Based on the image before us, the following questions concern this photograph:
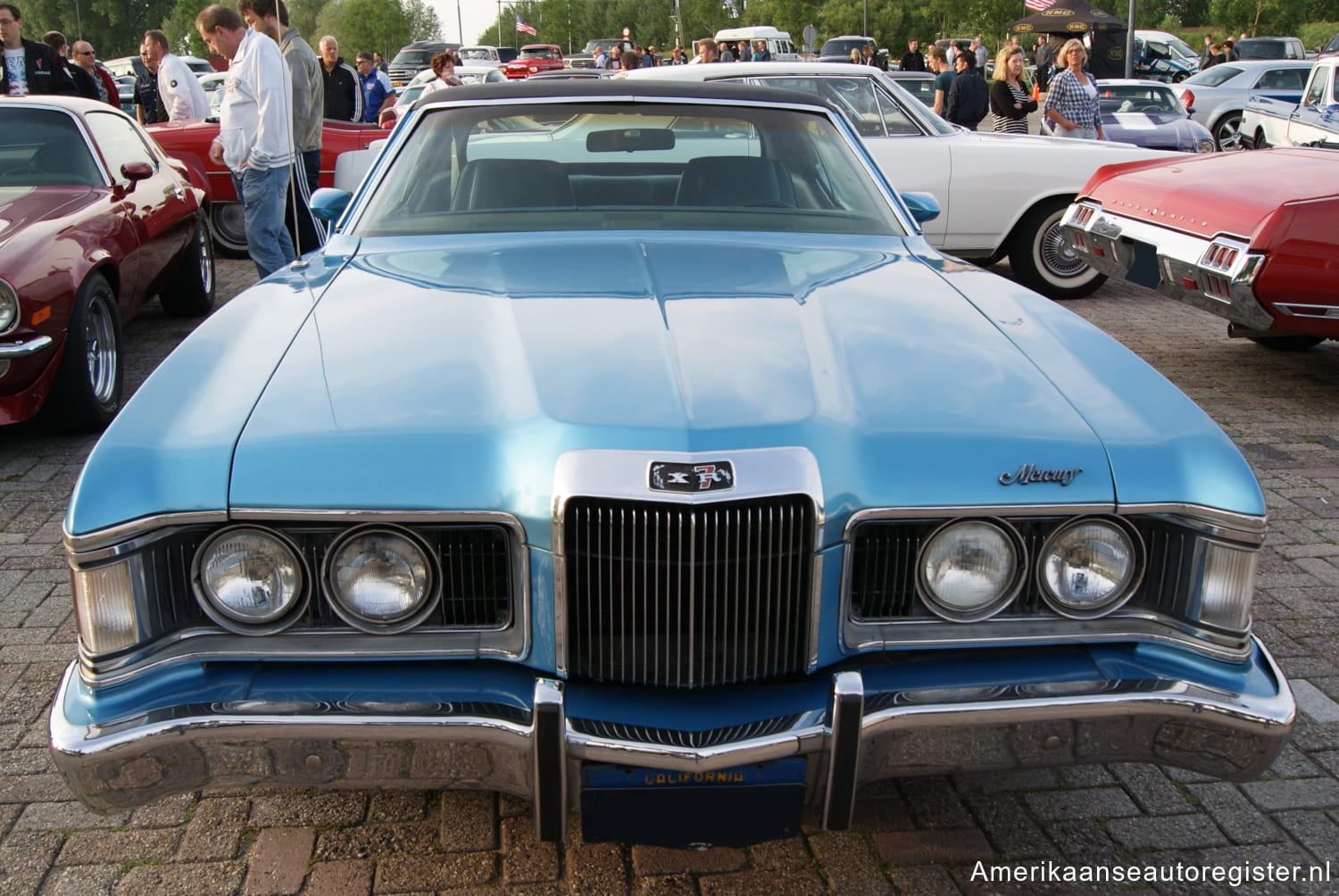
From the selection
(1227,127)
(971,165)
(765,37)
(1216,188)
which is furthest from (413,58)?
(1216,188)

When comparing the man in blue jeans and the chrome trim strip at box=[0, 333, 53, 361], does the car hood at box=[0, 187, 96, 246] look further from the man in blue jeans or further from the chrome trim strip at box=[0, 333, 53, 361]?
the man in blue jeans

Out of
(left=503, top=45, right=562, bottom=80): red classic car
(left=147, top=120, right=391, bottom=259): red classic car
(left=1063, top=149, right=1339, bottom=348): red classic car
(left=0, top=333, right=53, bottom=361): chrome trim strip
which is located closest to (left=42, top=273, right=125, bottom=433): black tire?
(left=0, top=333, right=53, bottom=361): chrome trim strip

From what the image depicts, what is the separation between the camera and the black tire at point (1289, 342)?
23.0 feet

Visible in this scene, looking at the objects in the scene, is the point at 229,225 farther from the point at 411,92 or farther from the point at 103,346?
the point at 411,92

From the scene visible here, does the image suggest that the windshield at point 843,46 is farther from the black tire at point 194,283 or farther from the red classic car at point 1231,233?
the black tire at point 194,283

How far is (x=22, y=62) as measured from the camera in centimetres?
886

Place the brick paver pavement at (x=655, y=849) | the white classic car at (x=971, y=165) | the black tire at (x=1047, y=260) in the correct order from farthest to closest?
1. the black tire at (x=1047, y=260)
2. the white classic car at (x=971, y=165)
3. the brick paver pavement at (x=655, y=849)

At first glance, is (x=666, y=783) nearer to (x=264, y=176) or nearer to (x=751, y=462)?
(x=751, y=462)

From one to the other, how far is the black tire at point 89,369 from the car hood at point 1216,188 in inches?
207

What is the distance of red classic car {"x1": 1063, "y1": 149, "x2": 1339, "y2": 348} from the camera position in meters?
5.20

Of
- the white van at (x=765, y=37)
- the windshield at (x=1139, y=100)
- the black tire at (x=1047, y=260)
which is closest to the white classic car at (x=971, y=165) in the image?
the black tire at (x=1047, y=260)

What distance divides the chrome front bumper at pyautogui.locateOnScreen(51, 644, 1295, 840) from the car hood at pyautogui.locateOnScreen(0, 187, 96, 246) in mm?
3678

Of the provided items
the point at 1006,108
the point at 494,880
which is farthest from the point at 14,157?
the point at 1006,108

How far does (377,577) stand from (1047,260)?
715cm
